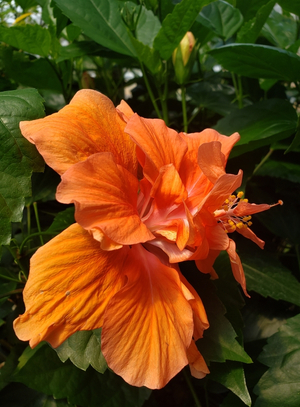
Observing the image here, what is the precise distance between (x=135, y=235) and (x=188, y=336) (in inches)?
5.0

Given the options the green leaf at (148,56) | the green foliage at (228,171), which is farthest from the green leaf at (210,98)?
the green leaf at (148,56)

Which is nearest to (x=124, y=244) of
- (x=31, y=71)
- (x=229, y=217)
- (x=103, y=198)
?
(x=103, y=198)

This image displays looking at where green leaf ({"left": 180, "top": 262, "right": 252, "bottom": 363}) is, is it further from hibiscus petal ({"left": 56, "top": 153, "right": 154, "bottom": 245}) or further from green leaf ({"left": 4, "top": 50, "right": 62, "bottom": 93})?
green leaf ({"left": 4, "top": 50, "right": 62, "bottom": 93})

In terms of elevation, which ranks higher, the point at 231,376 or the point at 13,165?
the point at 13,165

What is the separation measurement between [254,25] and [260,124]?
7.7 inches

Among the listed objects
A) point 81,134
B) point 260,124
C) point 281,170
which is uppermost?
point 81,134

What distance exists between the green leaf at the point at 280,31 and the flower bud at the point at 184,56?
327 mm

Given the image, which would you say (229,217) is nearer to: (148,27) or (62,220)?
(62,220)

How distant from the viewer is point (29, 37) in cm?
65

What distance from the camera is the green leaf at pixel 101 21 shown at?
2.14ft

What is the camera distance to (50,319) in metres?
0.36

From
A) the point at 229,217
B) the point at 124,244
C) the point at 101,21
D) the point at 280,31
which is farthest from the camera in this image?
the point at 280,31

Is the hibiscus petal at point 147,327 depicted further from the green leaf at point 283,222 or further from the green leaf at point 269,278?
the green leaf at point 283,222

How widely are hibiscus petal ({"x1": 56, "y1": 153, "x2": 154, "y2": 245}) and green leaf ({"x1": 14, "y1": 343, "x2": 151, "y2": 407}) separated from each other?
0.33 metres
